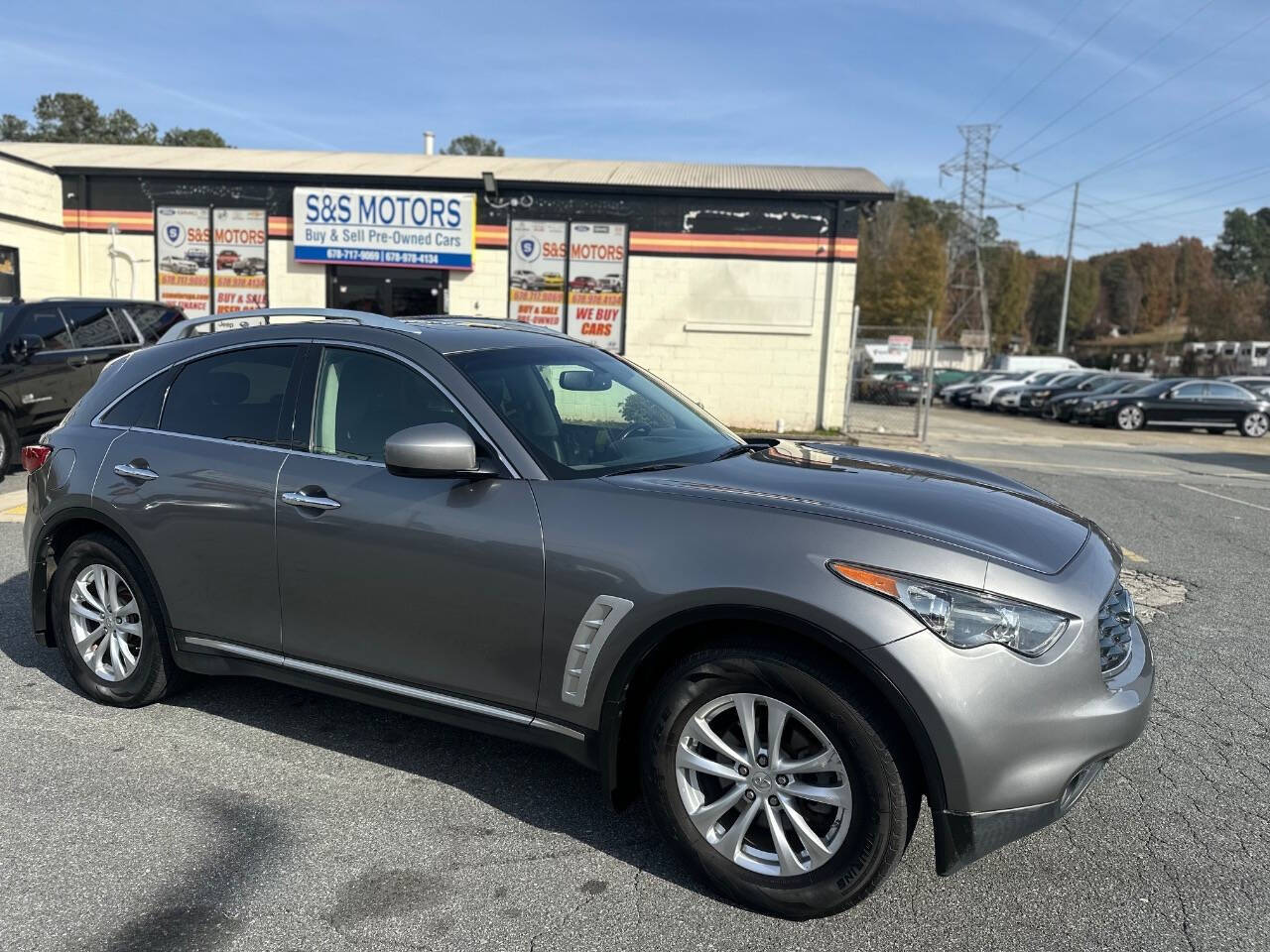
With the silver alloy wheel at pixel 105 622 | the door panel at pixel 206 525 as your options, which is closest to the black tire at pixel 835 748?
the door panel at pixel 206 525

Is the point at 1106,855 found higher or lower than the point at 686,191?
lower

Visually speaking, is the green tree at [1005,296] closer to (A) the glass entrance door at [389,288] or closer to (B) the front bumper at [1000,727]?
(A) the glass entrance door at [389,288]

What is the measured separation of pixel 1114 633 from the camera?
9.06 ft

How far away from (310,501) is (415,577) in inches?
21.3

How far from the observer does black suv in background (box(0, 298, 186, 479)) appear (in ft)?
31.0

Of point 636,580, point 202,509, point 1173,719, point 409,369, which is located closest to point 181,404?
point 202,509

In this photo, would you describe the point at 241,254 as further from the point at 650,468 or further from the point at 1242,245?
the point at 1242,245

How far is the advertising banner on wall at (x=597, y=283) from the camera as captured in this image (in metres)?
18.1

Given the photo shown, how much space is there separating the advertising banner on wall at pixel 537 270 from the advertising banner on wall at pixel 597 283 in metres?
0.24

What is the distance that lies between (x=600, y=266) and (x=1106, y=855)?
16220 mm

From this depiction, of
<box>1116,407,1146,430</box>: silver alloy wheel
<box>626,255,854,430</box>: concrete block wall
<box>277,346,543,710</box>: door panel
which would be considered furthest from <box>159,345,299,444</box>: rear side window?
<box>1116,407,1146,430</box>: silver alloy wheel

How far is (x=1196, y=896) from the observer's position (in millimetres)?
2818

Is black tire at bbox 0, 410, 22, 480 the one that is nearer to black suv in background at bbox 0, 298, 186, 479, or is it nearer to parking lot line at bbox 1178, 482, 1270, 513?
black suv in background at bbox 0, 298, 186, 479

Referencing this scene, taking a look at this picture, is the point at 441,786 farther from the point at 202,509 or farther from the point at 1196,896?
the point at 1196,896
